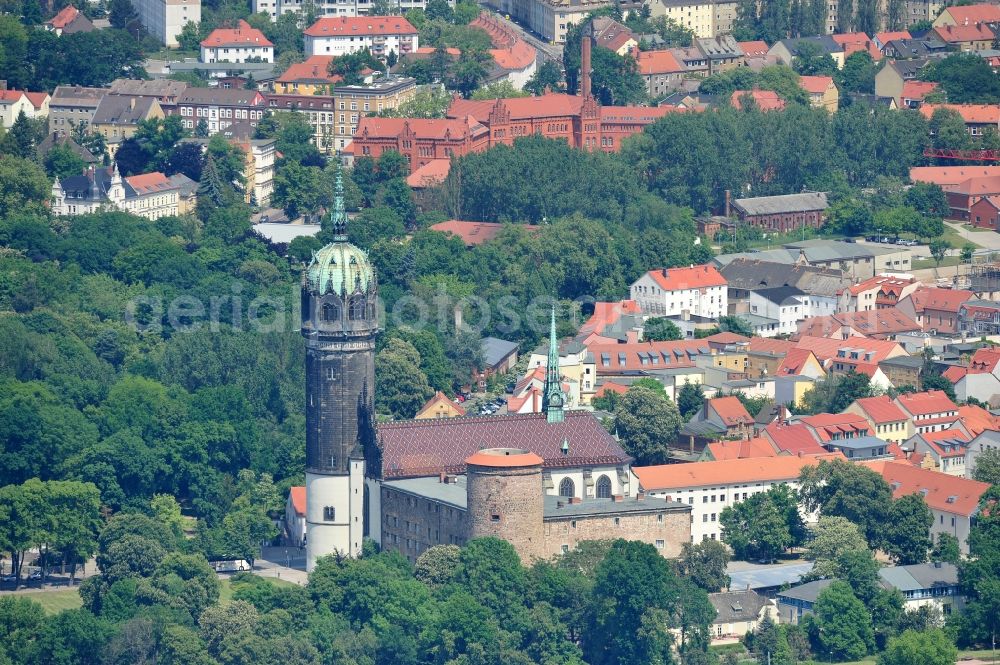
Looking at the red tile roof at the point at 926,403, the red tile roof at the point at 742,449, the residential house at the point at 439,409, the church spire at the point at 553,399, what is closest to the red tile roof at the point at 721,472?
the red tile roof at the point at 742,449

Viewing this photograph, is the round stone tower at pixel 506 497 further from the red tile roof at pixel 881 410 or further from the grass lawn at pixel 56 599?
the red tile roof at pixel 881 410

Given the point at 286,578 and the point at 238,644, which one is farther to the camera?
the point at 286,578

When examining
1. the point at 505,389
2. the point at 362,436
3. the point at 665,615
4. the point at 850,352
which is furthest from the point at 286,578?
the point at 850,352

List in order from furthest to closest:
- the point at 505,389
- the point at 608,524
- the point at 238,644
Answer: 1. the point at 505,389
2. the point at 608,524
3. the point at 238,644

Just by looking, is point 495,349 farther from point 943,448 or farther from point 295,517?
point 295,517

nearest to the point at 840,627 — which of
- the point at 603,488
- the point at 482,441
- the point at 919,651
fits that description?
the point at 919,651

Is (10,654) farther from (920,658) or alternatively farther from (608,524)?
Answer: (920,658)
